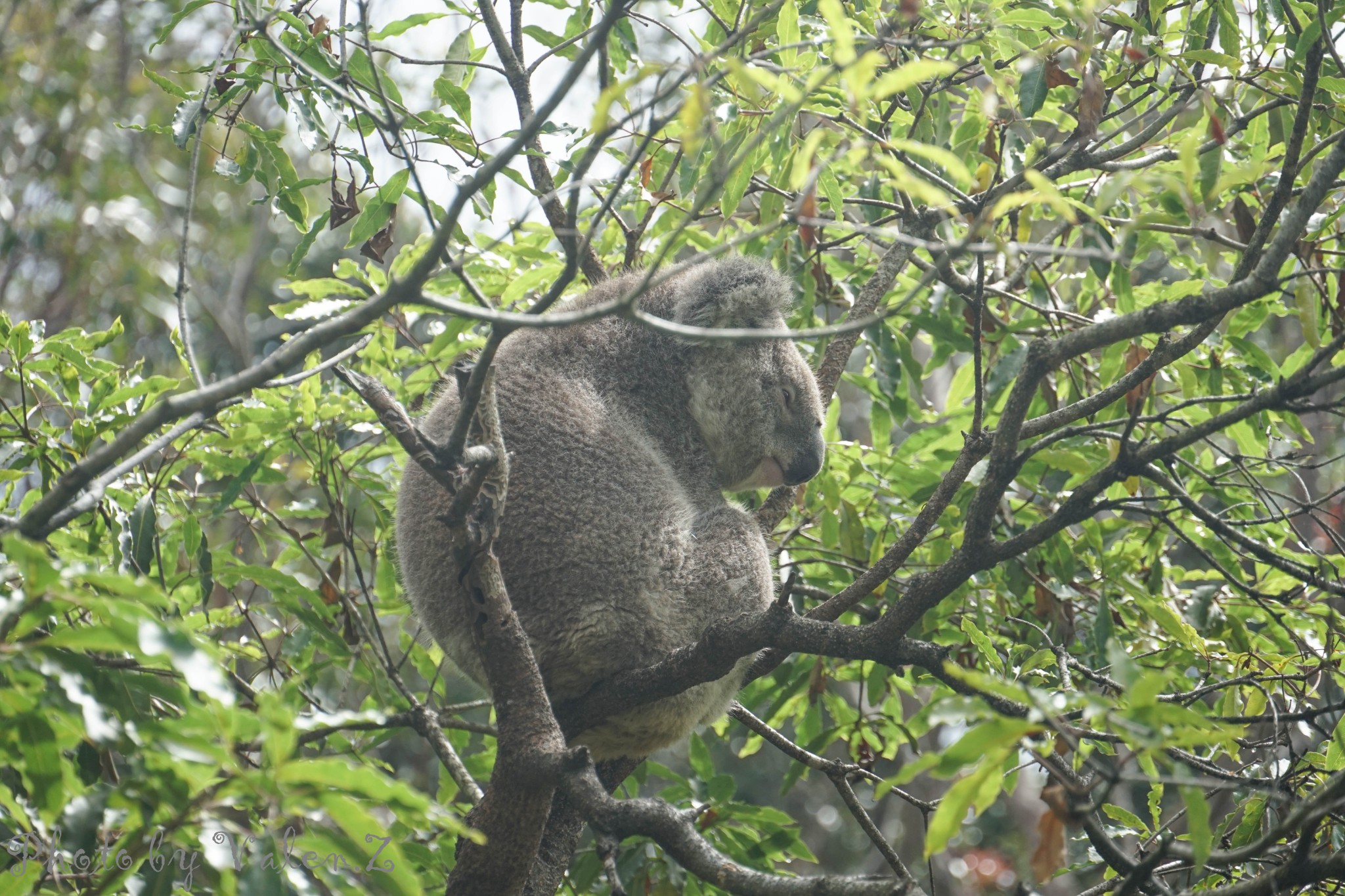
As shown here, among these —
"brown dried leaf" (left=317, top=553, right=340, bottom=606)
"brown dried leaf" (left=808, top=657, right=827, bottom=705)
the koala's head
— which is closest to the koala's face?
the koala's head

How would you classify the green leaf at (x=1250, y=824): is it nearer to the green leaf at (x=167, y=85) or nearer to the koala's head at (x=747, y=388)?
the koala's head at (x=747, y=388)

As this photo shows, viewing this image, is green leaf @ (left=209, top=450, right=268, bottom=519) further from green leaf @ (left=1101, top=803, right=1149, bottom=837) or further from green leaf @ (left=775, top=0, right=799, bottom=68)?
green leaf @ (left=1101, top=803, right=1149, bottom=837)

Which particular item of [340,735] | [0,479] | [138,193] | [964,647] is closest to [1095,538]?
[964,647]

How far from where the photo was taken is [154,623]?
133cm

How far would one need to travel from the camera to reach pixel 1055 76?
8.94 feet

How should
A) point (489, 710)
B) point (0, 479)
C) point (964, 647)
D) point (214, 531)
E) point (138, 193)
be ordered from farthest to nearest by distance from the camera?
1. point (138, 193)
2. point (214, 531)
3. point (489, 710)
4. point (964, 647)
5. point (0, 479)

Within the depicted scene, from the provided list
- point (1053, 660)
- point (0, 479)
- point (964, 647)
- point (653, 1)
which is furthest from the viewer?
point (653, 1)

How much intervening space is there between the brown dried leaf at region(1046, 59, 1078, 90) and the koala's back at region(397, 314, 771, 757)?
1485mm

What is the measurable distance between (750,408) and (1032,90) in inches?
58.6

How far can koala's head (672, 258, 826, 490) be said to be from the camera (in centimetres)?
381

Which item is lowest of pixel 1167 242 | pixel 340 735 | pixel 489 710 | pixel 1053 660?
pixel 489 710

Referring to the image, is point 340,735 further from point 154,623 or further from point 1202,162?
point 1202,162

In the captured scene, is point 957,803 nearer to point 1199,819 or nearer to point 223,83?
point 1199,819

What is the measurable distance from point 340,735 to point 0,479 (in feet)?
4.42
